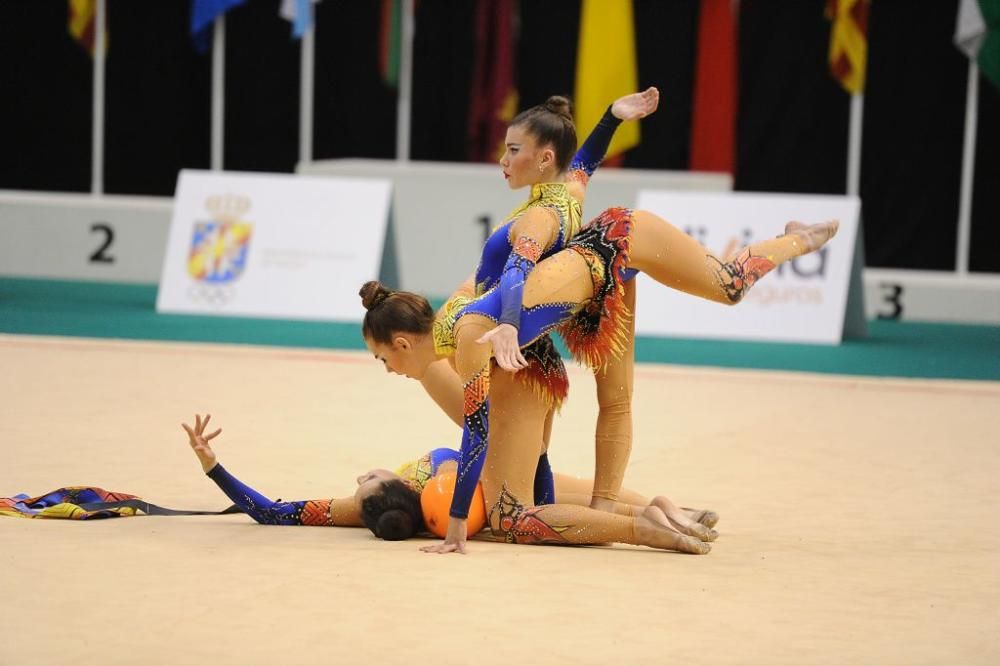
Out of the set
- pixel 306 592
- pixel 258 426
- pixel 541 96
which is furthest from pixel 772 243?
pixel 541 96

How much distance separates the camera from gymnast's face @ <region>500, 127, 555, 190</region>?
393cm

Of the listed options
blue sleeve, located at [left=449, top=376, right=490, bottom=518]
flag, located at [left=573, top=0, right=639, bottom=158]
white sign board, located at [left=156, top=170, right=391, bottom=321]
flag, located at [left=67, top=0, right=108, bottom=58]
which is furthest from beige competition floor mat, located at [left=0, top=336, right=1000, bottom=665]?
flag, located at [left=67, top=0, right=108, bottom=58]

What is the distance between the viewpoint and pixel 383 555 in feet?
11.7

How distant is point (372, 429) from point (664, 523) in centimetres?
203

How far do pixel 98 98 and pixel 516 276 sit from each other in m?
8.15

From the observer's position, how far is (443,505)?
12.4 ft

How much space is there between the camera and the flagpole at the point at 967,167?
9.67 m

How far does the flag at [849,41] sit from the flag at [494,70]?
2.21m

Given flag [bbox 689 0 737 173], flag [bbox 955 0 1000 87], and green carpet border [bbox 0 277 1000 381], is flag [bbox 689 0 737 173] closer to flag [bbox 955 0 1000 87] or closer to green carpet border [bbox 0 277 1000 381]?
flag [bbox 955 0 1000 87]

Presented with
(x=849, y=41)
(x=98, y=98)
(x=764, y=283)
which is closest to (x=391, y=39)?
(x=98, y=98)

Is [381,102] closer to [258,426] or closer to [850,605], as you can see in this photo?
[258,426]

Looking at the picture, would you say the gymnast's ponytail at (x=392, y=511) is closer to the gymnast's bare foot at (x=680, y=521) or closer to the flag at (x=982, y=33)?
the gymnast's bare foot at (x=680, y=521)

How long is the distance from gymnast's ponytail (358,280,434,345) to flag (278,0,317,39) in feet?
22.8

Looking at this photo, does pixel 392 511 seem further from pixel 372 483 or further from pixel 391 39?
pixel 391 39
